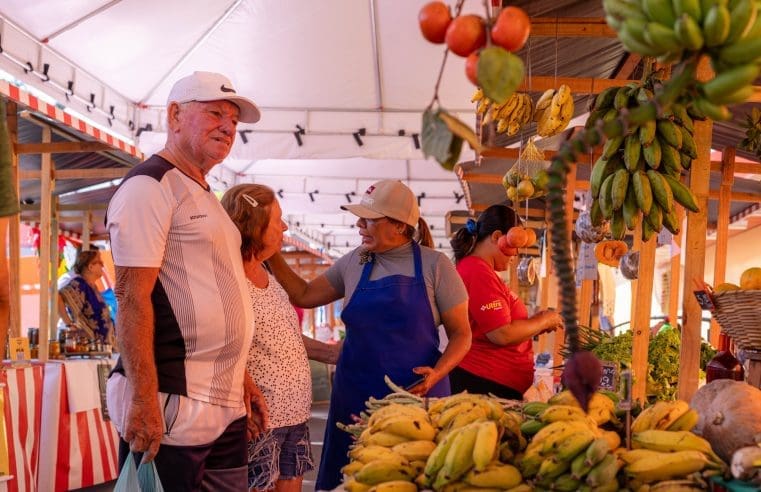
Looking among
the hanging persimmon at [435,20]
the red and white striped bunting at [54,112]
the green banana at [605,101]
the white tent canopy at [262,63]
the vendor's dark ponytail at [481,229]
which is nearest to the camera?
the hanging persimmon at [435,20]

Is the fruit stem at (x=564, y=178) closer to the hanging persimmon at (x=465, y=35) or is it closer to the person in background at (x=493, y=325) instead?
the hanging persimmon at (x=465, y=35)

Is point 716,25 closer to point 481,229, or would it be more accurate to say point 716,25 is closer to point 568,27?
point 568,27

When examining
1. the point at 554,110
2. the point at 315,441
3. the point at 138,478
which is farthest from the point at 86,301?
the point at 138,478

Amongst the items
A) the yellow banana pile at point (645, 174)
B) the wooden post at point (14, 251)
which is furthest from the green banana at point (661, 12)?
the wooden post at point (14, 251)

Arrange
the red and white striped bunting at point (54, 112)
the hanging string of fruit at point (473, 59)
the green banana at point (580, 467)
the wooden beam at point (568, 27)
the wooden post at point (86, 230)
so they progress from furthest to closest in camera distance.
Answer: the wooden post at point (86, 230), the red and white striped bunting at point (54, 112), the wooden beam at point (568, 27), the green banana at point (580, 467), the hanging string of fruit at point (473, 59)

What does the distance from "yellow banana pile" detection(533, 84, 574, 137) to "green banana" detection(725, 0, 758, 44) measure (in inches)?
101

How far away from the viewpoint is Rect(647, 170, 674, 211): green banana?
2580 mm

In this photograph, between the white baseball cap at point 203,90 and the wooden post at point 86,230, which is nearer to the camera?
the white baseball cap at point 203,90

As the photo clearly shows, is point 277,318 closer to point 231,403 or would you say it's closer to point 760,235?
point 231,403

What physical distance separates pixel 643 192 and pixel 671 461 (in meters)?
1.12

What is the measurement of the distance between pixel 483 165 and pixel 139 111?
341 centimetres

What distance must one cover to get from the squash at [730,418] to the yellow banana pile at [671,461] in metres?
0.14

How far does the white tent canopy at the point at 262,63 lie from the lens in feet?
19.4

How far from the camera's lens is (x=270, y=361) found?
3234 mm
